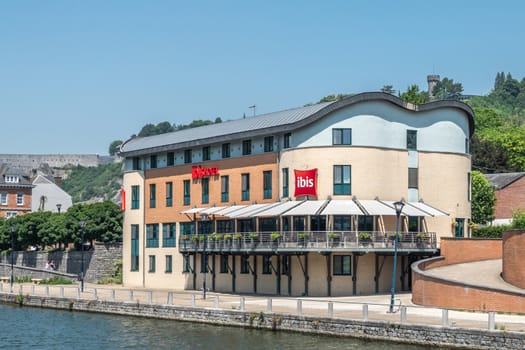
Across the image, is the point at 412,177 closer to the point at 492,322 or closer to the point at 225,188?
the point at 225,188

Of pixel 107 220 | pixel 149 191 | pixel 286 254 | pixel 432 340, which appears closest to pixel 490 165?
pixel 107 220

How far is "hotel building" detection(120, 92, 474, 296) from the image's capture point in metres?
62.4

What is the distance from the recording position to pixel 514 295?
153 ft

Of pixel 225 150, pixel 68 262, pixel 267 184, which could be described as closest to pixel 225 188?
pixel 225 150

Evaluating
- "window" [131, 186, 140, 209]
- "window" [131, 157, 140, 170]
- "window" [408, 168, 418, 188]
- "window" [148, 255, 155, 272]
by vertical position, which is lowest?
"window" [148, 255, 155, 272]

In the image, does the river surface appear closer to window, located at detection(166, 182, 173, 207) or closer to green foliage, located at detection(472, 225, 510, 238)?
window, located at detection(166, 182, 173, 207)

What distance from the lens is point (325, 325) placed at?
45.5 m

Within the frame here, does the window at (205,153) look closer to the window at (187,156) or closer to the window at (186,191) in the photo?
the window at (187,156)

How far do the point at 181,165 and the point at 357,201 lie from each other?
17044 millimetres

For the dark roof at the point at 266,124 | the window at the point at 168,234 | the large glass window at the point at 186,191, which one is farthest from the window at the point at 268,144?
the window at the point at 168,234

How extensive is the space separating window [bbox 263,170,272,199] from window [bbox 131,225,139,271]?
16.3 m

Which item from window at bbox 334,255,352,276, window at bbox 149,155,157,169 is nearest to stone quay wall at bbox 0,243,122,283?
window at bbox 149,155,157,169

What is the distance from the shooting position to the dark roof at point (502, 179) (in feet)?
343

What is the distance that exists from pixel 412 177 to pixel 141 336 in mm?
24820
